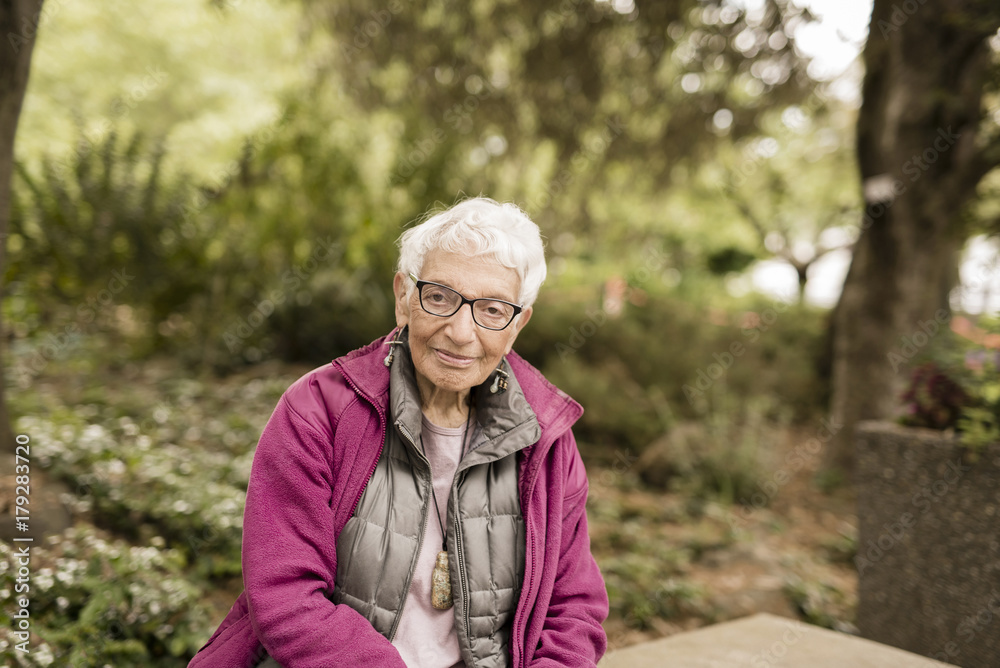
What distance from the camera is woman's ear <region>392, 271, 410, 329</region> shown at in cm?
167

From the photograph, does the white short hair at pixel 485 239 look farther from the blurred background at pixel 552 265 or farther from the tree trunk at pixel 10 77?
the tree trunk at pixel 10 77

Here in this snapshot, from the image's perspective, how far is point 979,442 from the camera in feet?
8.29

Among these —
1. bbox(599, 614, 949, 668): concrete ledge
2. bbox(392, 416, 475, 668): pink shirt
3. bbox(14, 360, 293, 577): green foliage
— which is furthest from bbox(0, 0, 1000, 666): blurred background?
bbox(392, 416, 475, 668): pink shirt

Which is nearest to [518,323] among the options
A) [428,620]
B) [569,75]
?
→ [428,620]

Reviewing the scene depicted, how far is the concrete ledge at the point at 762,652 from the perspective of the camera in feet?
6.92

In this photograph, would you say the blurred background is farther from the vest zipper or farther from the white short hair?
the white short hair

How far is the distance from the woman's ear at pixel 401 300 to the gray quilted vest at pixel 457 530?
0.35ft

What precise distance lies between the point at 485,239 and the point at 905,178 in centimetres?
498

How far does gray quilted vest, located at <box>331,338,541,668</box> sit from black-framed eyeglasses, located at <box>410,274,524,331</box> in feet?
0.59

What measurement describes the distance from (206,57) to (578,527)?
49.5 ft

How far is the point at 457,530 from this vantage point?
1525mm

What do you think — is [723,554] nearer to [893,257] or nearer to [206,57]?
[893,257]

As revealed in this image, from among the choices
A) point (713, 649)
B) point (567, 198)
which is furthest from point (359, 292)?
point (713, 649)

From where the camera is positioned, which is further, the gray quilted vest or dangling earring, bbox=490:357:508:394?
dangling earring, bbox=490:357:508:394
